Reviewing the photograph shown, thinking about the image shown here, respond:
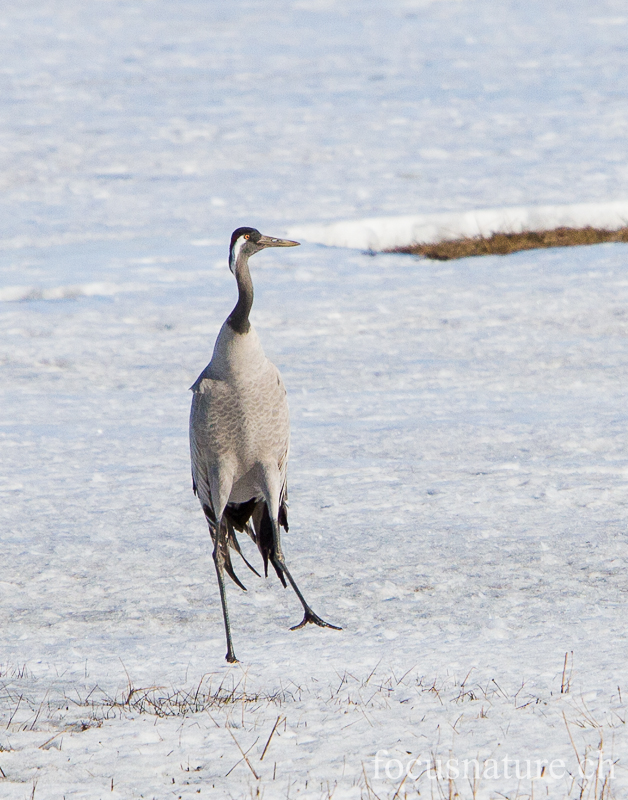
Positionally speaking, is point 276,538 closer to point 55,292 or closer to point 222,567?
point 222,567

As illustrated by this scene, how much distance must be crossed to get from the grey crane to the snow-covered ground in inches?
17.4

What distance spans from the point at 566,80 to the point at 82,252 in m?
13.1

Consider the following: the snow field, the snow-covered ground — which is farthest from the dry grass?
the snow field

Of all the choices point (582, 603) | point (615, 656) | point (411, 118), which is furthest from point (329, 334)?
point (411, 118)

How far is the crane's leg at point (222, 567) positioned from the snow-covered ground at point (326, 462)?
0.30 feet

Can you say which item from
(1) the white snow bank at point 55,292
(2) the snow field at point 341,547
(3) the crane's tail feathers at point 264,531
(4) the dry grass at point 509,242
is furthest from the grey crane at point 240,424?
(4) the dry grass at point 509,242

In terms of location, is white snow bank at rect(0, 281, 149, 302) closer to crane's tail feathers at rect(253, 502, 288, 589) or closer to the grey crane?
crane's tail feathers at rect(253, 502, 288, 589)

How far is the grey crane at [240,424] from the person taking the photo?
16.8ft

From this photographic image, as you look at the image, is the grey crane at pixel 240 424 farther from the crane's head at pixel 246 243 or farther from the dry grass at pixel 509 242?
the dry grass at pixel 509 242

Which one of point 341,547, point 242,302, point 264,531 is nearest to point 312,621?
point 264,531

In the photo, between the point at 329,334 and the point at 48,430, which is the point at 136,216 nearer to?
the point at 329,334

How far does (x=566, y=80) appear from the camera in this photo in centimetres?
2284

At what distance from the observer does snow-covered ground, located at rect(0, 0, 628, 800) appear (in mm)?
3818

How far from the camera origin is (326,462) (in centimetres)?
759
